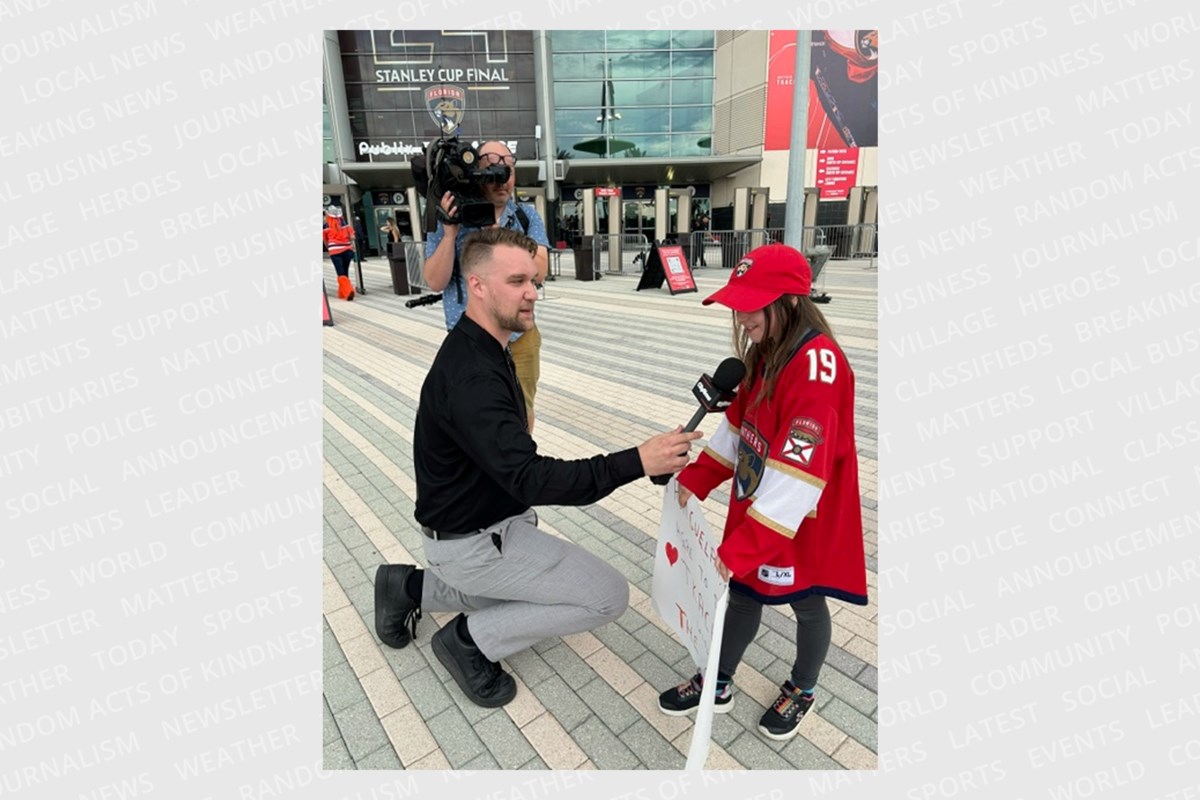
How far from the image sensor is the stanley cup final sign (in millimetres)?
1701

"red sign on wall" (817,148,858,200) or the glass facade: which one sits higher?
the glass facade

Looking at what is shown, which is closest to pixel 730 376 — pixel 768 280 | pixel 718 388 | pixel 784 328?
pixel 718 388

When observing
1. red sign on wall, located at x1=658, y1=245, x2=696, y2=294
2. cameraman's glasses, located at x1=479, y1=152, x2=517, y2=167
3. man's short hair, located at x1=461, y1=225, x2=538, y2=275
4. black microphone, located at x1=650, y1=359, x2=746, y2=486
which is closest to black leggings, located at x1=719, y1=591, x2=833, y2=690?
black microphone, located at x1=650, y1=359, x2=746, y2=486

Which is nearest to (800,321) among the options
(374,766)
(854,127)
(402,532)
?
(374,766)

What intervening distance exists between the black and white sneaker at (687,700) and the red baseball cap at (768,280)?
1597 mm

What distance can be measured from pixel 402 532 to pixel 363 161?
31.0m

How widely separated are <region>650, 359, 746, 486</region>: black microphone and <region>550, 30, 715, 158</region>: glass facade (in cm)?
3124

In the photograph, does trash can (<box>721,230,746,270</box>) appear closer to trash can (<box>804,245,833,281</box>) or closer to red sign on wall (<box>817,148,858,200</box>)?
red sign on wall (<box>817,148,858,200</box>)

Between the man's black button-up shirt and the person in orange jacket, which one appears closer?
the man's black button-up shirt

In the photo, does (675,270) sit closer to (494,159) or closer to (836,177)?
(836,177)

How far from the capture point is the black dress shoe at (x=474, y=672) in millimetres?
2422

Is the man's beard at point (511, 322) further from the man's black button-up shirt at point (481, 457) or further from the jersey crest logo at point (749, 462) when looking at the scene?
the jersey crest logo at point (749, 462)

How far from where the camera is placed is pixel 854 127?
27.9 m

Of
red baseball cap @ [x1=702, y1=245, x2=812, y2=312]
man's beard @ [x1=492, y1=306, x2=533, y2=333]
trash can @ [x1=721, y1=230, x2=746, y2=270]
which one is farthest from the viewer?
trash can @ [x1=721, y1=230, x2=746, y2=270]
